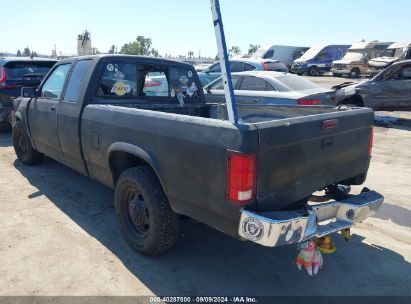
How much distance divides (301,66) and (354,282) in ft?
101

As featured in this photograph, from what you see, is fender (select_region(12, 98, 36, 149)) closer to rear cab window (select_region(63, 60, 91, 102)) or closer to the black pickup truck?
the black pickup truck

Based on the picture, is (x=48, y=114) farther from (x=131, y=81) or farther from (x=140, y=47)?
(x=140, y=47)

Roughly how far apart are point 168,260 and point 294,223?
4.64 ft

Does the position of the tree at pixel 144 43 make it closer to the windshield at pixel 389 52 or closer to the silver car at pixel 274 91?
the windshield at pixel 389 52

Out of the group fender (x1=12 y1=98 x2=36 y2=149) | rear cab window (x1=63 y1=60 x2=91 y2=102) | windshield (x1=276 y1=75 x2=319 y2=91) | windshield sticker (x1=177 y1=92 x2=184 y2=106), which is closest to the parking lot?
fender (x1=12 y1=98 x2=36 y2=149)

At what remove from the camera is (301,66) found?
31.8m

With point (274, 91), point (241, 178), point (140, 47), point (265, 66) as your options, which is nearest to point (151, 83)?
point (241, 178)

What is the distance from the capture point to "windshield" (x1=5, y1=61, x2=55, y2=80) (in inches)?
319

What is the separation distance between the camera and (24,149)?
610 cm

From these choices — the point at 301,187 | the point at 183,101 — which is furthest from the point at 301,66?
the point at 301,187

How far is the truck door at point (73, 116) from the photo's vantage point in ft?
13.4

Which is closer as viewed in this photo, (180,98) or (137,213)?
(137,213)

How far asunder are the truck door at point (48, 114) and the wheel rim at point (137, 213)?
1624 mm

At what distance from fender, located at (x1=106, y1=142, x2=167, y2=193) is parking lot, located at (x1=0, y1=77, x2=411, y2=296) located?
0.84 metres
